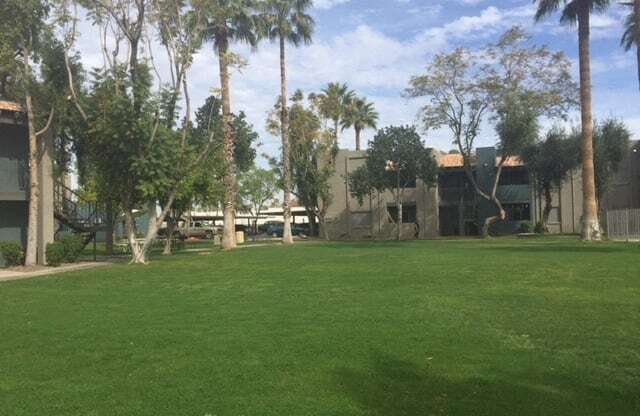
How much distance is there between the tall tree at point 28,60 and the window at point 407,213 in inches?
1278

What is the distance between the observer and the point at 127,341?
842 cm

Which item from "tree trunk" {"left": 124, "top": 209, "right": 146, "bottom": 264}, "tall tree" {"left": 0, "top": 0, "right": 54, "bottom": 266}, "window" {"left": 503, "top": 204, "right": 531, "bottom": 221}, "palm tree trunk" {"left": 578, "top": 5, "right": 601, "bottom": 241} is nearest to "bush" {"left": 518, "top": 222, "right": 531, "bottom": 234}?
"window" {"left": 503, "top": 204, "right": 531, "bottom": 221}

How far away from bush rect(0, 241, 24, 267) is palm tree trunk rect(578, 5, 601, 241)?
992 inches

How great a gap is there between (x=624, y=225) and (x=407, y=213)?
19960 millimetres

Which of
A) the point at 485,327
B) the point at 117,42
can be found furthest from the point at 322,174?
the point at 485,327

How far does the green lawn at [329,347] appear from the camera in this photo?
5727mm

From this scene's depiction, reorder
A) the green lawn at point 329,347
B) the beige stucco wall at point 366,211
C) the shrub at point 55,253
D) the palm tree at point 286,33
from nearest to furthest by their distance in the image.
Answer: the green lawn at point 329,347
the shrub at point 55,253
the palm tree at point 286,33
the beige stucco wall at point 366,211

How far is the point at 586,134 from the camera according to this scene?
31.4 meters

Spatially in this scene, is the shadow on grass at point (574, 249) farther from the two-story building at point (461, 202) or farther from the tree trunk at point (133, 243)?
the two-story building at point (461, 202)

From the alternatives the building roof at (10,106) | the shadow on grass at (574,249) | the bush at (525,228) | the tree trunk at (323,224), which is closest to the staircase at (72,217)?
the building roof at (10,106)

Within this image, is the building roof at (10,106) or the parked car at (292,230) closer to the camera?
the building roof at (10,106)

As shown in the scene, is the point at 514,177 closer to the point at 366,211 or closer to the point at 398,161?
the point at 398,161

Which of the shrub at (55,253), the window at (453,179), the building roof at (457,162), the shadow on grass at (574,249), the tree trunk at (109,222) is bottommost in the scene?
the shadow on grass at (574,249)

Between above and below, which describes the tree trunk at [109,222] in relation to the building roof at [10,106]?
below
